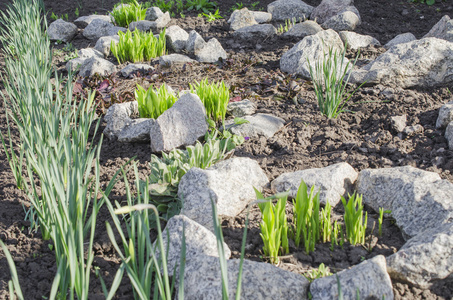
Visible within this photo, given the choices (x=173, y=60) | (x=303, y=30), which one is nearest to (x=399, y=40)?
(x=303, y=30)

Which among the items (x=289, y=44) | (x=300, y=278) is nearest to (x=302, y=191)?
(x=300, y=278)

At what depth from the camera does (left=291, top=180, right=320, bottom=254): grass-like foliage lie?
1919mm

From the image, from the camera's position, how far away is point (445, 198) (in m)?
2.05

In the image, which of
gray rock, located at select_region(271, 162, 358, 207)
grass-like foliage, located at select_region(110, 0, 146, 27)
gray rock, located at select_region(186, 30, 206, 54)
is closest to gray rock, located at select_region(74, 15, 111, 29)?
grass-like foliage, located at select_region(110, 0, 146, 27)

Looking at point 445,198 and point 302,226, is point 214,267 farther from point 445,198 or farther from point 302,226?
point 445,198

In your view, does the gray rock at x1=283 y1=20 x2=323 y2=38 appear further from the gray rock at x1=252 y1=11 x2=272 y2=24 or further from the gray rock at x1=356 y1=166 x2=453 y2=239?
the gray rock at x1=356 y1=166 x2=453 y2=239

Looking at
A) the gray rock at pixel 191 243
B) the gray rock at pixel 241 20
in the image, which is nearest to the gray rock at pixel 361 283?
the gray rock at pixel 191 243

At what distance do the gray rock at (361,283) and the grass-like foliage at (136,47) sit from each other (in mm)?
3860

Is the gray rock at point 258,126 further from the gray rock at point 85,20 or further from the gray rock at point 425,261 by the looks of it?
the gray rock at point 85,20

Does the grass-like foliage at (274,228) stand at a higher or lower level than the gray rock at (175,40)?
lower

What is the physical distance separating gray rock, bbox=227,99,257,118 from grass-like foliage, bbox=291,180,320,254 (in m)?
1.61

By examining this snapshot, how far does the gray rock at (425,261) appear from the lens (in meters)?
1.67

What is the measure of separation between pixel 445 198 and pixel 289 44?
11.4ft

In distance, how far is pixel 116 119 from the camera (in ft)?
11.1
